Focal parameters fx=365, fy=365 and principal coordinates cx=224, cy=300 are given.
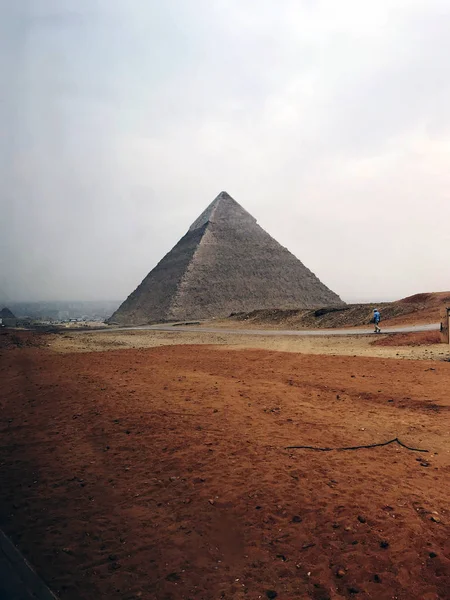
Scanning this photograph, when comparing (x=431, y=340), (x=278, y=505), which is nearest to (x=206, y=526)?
(x=278, y=505)

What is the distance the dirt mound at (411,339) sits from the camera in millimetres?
15828

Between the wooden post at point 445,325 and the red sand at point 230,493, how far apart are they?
25.8ft

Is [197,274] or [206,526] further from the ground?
[197,274]

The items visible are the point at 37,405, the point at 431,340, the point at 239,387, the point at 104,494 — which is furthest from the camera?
the point at 431,340

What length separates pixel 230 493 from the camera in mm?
3975

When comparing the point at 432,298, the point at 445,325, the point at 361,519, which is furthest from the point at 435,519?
the point at 432,298

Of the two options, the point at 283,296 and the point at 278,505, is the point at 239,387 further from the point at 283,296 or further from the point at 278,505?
the point at 283,296

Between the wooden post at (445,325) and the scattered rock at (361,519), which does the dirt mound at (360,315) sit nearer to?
the wooden post at (445,325)

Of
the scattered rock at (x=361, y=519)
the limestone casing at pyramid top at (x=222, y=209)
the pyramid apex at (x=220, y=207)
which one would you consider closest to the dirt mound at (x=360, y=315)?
the scattered rock at (x=361, y=519)

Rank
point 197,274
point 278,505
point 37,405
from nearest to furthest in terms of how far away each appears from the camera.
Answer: point 278,505, point 37,405, point 197,274

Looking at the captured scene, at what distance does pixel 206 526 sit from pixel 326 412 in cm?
380

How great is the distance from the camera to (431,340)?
52.4 ft

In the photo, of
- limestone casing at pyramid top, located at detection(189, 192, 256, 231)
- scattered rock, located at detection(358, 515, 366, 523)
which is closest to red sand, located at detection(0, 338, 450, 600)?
scattered rock, located at detection(358, 515, 366, 523)

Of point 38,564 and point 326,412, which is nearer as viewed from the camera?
point 38,564
